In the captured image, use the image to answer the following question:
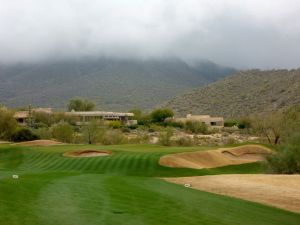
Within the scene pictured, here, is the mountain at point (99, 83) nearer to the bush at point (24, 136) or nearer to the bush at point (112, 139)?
the bush at point (112, 139)

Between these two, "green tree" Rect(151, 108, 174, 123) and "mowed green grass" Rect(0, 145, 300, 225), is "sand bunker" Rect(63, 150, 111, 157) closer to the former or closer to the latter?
"mowed green grass" Rect(0, 145, 300, 225)

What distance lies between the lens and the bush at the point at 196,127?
101 m

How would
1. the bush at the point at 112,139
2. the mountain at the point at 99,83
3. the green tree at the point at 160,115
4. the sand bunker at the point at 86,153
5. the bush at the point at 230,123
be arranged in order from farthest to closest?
1. the mountain at the point at 99,83
2. the green tree at the point at 160,115
3. the bush at the point at 230,123
4. the bush at the point at 112,139
5. the sand bunker at the point at 86,153

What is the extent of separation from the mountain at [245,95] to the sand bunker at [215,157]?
52.6 m

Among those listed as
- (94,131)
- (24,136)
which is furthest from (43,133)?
(94,131)

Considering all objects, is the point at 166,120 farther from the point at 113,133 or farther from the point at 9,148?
the point at 9,148

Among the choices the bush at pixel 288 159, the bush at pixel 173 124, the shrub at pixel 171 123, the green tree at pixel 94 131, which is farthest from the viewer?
the shrub at pixel 171 123

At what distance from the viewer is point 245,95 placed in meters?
124

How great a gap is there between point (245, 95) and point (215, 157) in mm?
79928

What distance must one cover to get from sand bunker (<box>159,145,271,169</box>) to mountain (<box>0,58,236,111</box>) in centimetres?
9794

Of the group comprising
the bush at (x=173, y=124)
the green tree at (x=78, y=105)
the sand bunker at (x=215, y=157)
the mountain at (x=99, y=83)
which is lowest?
the sand bunker at (x=215, y=157)

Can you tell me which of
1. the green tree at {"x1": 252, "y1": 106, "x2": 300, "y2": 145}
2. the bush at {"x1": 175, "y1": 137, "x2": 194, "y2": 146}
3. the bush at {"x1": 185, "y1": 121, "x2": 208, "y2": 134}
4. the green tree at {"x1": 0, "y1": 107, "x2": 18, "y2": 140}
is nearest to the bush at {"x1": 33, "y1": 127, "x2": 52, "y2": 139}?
the green tree at {"x1": 0, "y1": 107, "x2": 18, "y2": 140}

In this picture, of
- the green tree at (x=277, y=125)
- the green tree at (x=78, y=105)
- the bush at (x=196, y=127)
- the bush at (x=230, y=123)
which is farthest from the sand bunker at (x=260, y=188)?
the green tree at (x=78, y=105)

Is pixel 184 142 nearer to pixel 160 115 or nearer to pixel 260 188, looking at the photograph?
pixel 260 188
